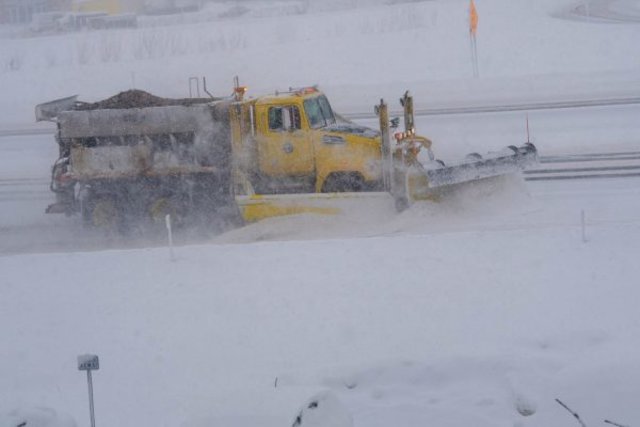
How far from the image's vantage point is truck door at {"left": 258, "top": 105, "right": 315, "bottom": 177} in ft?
47.4

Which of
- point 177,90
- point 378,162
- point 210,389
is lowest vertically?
point 210,389

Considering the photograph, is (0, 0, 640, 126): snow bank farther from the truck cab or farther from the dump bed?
the dump bed

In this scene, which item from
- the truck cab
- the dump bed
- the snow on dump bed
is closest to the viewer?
the truck cab

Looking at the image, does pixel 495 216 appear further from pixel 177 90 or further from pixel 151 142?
pixel 177 90

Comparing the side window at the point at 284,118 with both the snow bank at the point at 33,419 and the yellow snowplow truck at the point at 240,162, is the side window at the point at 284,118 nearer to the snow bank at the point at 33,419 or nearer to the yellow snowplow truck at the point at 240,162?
the yellow snowplow truck at the point at 240,162

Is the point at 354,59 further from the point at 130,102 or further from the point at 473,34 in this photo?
the point at 130,102

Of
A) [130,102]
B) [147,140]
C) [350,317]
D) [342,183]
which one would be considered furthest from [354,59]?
[350,317]

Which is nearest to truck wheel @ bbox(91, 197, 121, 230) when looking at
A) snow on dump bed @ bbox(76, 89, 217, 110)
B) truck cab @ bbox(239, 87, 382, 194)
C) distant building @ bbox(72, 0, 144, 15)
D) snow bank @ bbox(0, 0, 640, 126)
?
snow on dump bed @ bbox(76, 89, 217, 110)

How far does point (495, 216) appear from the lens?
14172 millimetres

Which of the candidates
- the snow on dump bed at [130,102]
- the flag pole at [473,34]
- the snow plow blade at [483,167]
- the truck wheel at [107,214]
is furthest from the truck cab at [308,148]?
the flag pole at [473,34]

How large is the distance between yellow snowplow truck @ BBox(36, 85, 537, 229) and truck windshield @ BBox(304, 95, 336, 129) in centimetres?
2

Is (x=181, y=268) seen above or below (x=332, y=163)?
below

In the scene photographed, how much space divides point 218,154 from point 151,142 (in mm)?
1167

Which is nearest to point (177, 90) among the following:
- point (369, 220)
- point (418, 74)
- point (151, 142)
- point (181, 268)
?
point (418, 74)
